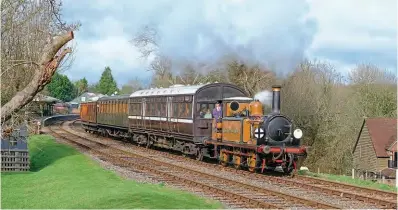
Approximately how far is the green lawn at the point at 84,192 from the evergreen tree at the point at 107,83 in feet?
439

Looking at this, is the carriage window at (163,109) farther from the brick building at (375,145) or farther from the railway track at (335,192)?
the brick building at (375,145)

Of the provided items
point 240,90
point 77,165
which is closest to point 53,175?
point 77,165

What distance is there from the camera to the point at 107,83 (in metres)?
156

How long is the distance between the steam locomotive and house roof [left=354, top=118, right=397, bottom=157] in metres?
24.0

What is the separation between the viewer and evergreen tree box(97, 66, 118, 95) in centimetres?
15400

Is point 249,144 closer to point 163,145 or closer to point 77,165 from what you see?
point 77,165

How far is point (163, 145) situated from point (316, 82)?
23.7 metres

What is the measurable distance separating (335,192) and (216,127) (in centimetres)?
753

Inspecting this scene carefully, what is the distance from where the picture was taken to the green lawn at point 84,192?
12.5 metres

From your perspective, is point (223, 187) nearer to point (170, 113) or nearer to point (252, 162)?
point (252, 162)

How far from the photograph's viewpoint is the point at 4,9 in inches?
733

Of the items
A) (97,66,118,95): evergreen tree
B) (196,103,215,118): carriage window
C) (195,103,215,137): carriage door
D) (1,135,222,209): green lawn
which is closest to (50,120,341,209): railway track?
(1,135,222,209): green lawn

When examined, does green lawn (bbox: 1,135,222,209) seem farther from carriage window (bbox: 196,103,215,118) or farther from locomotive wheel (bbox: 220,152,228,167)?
carriage window (bbox: 196,103,215,118)

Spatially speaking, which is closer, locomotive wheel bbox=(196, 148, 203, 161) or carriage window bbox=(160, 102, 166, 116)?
locomotive wheel bbox=(196, 148, 203, 161)
